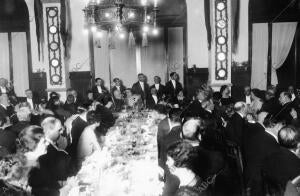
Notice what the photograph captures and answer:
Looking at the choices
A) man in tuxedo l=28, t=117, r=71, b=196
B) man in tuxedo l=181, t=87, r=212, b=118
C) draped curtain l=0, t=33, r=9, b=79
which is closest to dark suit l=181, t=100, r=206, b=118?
man in tuxedo l=181, t=87, r=212, b=118

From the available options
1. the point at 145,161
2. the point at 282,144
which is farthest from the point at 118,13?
the point at 282,144

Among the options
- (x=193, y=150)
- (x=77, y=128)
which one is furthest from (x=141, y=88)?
(x=193, y=150)

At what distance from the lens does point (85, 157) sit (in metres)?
5.07

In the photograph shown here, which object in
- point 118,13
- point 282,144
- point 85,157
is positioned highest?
point 118,13

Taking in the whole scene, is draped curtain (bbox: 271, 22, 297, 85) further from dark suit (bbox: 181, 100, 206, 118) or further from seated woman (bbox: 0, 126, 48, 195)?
seated woman (bbox: 0, 126, 48, 195)

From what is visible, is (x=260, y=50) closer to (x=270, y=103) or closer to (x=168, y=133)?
(x=270, y=103)

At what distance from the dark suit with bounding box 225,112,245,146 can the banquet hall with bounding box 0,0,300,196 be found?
0.01 m

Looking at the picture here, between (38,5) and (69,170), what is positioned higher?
(38,5)

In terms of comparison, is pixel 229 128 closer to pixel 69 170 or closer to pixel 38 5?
pixel 69 170

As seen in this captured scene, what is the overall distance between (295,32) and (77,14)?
20.5ft

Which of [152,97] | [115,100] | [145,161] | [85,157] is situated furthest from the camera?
[152,97]

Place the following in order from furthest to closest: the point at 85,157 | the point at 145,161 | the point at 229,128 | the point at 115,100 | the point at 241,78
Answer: the point at 241,78 < the point at 115,100 < the point at 229,128 < the point at 85,157 < the point at 145,161

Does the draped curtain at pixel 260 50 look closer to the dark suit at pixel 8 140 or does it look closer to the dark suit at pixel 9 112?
the dark suit at pixel 9 112

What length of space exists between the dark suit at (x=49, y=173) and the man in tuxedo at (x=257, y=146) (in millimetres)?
2123
